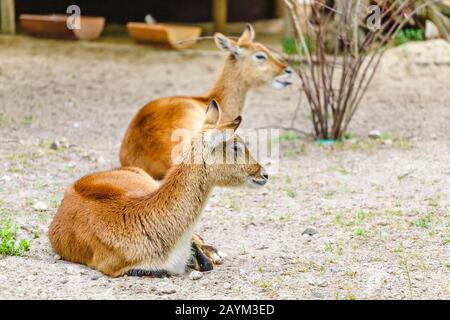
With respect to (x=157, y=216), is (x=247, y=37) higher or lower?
higher

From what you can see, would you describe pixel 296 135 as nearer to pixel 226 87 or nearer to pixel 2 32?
pixel 226 87

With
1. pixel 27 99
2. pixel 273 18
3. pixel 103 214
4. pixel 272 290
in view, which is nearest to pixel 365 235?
pixel 272 290

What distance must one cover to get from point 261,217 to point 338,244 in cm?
87

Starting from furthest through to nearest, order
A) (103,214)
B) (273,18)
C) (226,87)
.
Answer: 1. (273,18)
2. (226,87)
3. (103,214)

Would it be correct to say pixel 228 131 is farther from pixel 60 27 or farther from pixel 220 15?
pixel 220 15

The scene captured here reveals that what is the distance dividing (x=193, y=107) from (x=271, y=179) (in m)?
0.94

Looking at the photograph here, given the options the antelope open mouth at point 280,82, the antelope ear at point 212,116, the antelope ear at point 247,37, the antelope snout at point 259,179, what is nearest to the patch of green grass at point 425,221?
the antelope snout at point 259,179

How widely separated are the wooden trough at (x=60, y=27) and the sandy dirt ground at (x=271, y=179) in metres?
0.23

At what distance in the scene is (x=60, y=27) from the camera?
13234 mm

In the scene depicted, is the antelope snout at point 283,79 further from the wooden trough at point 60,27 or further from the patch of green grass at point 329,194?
the wooden trough at point 60,27

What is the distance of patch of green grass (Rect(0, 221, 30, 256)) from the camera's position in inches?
Answer: 212

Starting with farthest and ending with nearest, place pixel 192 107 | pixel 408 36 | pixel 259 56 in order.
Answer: pixel 408 36
pixel 259 56
pixel 192 107

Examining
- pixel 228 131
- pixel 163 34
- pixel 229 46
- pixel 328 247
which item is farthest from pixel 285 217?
pixel 163 34

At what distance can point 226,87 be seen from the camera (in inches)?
332
